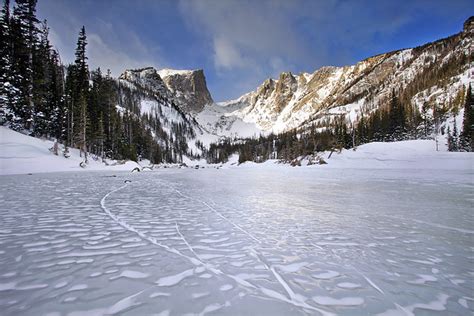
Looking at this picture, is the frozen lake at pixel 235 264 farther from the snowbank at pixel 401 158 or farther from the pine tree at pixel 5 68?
the snowbank at pixel 401 158

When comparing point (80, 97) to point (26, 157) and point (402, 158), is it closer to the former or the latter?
point (26, 157)

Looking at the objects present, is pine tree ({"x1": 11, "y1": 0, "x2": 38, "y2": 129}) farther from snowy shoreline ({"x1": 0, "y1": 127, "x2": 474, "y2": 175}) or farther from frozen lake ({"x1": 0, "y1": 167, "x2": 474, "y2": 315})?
frozen lake ({"x1": 0, "y1": 167, "x2": 474, "y2": 315})

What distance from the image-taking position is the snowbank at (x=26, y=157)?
78.7 feet

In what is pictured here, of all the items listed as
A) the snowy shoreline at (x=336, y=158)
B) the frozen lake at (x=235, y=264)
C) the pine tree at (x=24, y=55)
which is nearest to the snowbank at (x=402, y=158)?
the snowy shoreline at (x=336, y=158)

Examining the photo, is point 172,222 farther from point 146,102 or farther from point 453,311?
point 146,102

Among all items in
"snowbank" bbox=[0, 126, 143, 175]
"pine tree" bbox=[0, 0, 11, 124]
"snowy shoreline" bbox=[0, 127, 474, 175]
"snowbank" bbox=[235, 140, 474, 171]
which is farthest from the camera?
"snowbank" bbox=[235, 140, 474, 171]

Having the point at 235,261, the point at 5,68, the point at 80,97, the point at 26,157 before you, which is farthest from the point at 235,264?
the point at 80,97

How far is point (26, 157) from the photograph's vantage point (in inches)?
1025

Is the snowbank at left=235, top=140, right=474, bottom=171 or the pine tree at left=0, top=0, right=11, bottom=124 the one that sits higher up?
the pine tree at left=0, top=0, right=11, bottom=124

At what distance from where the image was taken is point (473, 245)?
434cm

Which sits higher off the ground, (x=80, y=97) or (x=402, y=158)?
(x=80, y=97)

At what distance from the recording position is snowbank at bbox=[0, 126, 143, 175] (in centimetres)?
2398

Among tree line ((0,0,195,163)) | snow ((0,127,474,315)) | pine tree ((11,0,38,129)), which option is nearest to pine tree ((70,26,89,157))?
tree line ((0,0,195,163))

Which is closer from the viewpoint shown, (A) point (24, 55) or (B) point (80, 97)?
(A) point (24, 55)
